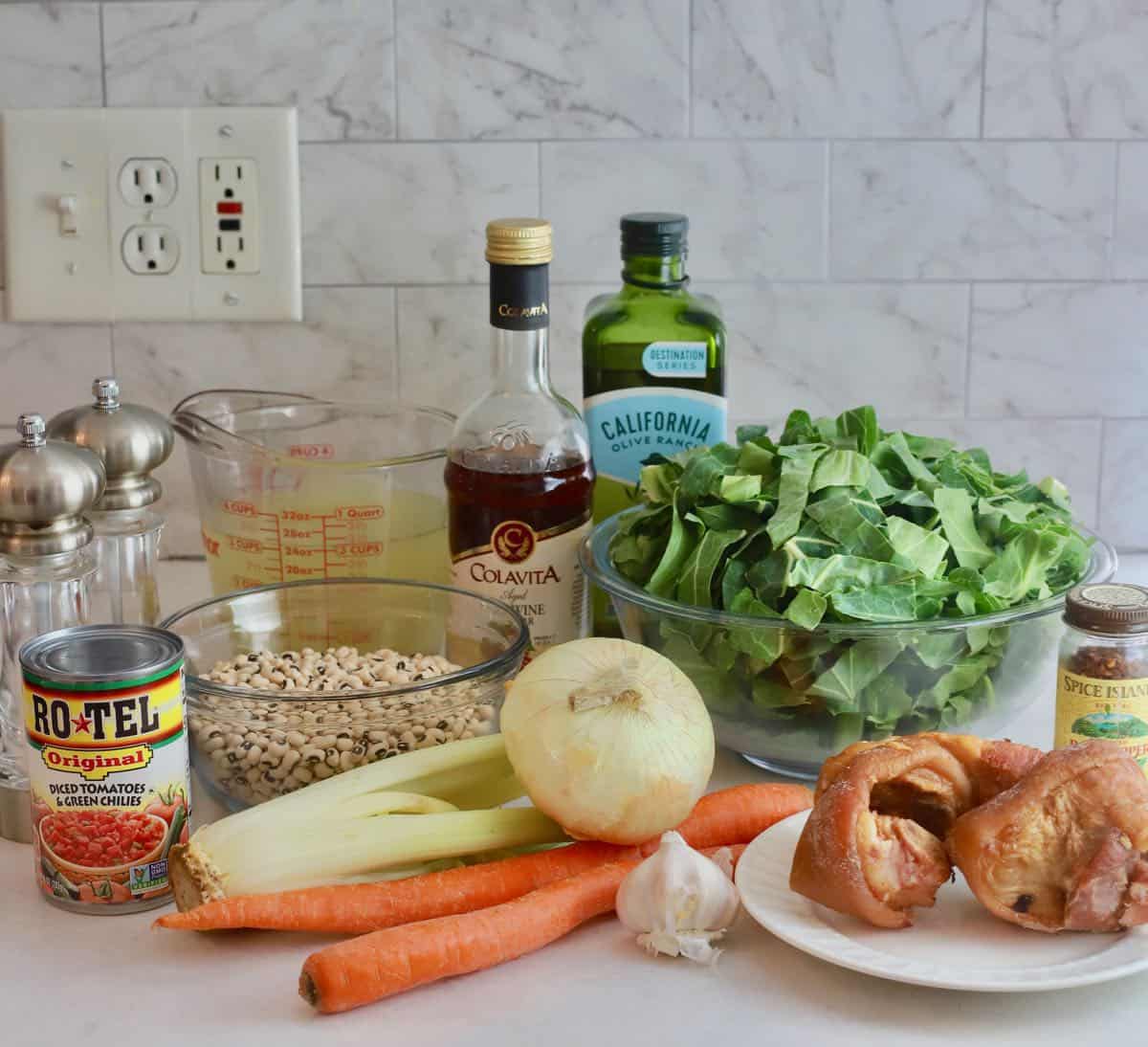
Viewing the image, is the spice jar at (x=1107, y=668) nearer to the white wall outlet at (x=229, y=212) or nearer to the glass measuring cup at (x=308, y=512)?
the glass measuring cup at (x=308, y=512)

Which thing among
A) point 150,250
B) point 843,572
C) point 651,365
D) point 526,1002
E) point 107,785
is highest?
point 150,250

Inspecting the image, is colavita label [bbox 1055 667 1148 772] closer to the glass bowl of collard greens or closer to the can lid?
the glass bowl of collard greens

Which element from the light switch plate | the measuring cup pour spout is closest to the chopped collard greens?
the measuring cup pour spout

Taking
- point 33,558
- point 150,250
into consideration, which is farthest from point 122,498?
point 150,250

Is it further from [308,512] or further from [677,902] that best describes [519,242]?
[677,902]

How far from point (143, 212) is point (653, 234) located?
1.69 feet

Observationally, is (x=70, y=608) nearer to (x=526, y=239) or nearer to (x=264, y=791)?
(x=264, y=791)

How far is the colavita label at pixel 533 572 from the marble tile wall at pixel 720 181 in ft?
1.22

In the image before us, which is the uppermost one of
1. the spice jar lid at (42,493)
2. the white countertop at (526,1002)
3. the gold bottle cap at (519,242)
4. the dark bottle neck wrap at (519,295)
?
the gold bottle cap at (519,242)

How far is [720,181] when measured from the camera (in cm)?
148

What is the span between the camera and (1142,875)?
85 cm

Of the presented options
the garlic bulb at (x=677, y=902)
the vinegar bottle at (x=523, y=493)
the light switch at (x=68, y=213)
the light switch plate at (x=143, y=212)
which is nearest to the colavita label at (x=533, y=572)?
the vinegar bottle at (x=523, y=493)

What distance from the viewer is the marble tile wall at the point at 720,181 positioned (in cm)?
144

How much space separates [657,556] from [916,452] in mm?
228
